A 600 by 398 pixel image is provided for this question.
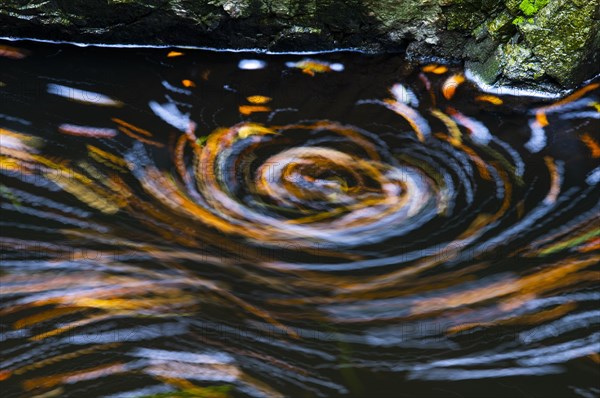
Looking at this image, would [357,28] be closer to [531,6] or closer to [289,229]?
[531,6]

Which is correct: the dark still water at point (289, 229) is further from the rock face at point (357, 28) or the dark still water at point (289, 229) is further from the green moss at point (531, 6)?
the green moss at point (531, 6)

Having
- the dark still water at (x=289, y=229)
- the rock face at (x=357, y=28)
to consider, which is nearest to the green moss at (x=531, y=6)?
the rock face at (x=357, y=28)

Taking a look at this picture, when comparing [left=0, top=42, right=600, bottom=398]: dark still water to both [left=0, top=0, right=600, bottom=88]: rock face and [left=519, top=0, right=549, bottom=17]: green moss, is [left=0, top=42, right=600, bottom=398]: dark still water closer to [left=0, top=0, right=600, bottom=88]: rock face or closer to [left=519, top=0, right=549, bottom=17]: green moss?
[left=0, top=0, right=600, bottom=88]: rock face

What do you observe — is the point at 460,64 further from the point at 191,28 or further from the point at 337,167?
the point at 191,28

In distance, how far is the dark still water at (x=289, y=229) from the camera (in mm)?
2074

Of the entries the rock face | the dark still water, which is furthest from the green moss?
the dark still water

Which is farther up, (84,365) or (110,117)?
(110,117)

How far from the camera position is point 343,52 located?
3559mm

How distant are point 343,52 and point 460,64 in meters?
0.61

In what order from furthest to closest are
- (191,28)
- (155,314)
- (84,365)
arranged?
(191,28) < (155,314) < (84,365)

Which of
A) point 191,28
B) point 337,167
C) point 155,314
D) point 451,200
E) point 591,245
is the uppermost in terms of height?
point 191,28

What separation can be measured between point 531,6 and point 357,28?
85 centimetres

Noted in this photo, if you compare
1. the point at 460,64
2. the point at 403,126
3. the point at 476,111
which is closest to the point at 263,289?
the point at 403,126

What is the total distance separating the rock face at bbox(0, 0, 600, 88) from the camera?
10.6 feet
